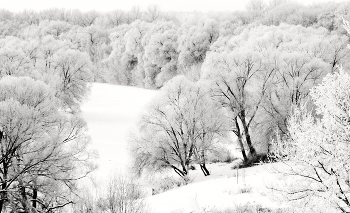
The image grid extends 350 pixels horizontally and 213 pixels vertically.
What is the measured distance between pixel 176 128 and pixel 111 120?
17307 mm

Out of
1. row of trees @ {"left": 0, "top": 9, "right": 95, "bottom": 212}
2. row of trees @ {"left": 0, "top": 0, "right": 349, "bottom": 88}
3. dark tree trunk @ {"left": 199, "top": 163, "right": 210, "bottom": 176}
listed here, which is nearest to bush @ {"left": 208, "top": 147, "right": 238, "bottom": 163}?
dark tree trunk @ {"left": 199, "top": 163, "right": 210, "bottom": 176}

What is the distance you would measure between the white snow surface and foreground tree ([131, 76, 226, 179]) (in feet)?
6.10

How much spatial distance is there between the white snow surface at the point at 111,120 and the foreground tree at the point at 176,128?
6.10 ft

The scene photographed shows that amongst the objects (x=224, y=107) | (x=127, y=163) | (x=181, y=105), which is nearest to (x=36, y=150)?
(x=127, y=163)

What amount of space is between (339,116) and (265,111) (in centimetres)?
2123

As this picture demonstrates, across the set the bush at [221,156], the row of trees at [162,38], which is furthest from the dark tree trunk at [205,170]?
the row of trees at [162,38]

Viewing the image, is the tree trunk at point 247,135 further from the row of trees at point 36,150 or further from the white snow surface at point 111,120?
the row of trees at point 36,150

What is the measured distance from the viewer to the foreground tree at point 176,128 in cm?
2903

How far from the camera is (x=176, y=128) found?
96.3 ft

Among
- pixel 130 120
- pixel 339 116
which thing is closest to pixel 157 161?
pixel 130 120

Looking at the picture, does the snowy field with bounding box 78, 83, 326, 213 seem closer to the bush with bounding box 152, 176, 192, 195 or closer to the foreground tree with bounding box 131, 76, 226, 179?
the bush with bounding box 152, 176, 192, 195

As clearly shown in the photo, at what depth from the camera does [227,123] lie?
30750mm

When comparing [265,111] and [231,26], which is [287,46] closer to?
[265,111]

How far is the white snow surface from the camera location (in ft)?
107
